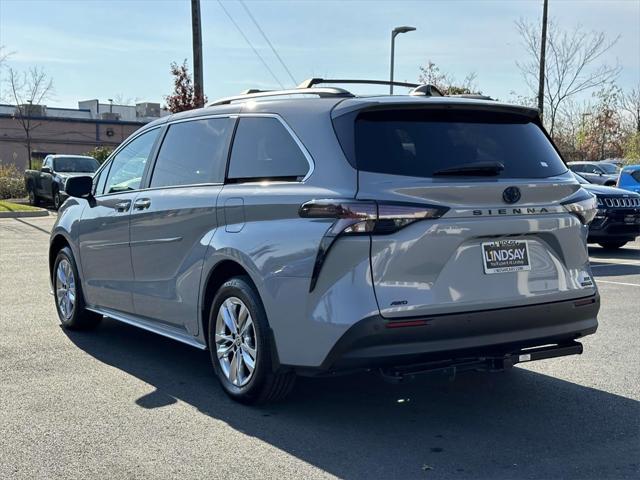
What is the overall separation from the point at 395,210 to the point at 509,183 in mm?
766

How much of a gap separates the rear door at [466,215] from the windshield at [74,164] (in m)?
21.6

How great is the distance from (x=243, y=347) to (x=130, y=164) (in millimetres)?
2328

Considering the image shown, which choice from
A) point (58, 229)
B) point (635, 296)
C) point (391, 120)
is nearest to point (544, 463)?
point (391, 120)

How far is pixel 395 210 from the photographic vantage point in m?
4.21

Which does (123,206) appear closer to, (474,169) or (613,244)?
(474,169)

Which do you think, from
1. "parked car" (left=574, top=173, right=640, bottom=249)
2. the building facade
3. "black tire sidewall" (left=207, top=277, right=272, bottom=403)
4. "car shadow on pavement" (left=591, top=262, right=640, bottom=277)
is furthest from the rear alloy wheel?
"black tire sidewall" (left=207, top=277, right=272, bottom=403)

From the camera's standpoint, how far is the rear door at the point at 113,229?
6.29m

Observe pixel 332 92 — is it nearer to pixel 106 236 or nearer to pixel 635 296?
pixel 106 236

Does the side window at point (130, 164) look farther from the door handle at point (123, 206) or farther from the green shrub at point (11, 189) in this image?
the green shrub at point (11, 189)

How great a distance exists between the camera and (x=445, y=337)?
429 cm

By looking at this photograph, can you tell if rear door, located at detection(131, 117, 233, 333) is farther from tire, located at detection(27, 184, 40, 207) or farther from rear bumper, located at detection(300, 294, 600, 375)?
tire, located at detection(27, 184, 40, 207)

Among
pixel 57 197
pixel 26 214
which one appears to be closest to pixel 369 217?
pixel 26 214

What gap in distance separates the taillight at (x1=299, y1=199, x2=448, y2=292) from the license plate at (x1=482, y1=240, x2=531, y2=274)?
39 cm

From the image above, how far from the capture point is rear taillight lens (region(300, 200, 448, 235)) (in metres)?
4.20
